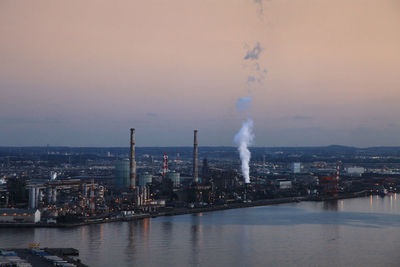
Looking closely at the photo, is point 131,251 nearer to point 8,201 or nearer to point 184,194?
point 8,201

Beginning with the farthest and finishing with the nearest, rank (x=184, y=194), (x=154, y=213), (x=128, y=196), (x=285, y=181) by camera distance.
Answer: (x=285, y=181)
(x=184, y=194)
(x=128, y=196)
(x=154, y=213)

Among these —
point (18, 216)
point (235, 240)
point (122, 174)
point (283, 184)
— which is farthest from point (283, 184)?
point (235, 240)

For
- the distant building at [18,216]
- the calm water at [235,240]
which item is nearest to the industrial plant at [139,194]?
the distant building at [18,216]

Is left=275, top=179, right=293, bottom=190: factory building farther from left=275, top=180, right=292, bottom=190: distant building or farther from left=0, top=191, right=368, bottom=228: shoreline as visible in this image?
left=0, top=191, right=368, bottom=228: shoreline

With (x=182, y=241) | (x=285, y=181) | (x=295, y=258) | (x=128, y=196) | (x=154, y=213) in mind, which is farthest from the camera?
(x=285, y=181)

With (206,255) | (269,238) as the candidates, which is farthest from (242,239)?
(206,255)

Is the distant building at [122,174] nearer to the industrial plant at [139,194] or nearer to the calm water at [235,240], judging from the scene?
the industrial plant at [139,194]

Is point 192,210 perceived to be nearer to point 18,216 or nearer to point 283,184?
point 18,216
